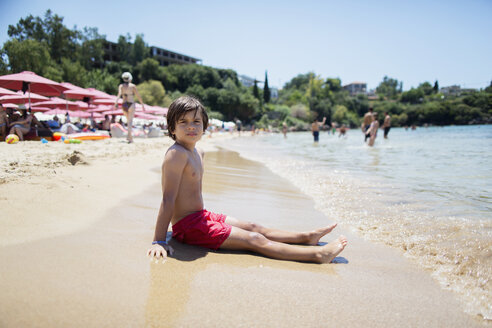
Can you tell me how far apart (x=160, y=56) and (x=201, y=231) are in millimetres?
83004

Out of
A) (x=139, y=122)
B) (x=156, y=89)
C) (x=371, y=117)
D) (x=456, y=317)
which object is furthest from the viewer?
(x=156, y=89)

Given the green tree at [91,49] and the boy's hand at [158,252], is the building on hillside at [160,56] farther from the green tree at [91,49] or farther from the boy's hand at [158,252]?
the boy's hand at [158,252]

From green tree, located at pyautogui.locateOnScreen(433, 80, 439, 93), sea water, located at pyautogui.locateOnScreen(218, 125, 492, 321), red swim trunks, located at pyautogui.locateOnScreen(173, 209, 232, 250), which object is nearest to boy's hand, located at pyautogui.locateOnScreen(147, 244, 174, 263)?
red swim trunks, located at pyautogui.locateOnScreen(173, 209, 232, 250)

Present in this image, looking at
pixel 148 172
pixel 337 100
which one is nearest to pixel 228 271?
pixel 148 172

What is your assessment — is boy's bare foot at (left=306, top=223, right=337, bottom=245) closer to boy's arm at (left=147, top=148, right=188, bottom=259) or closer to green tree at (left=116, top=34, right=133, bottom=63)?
boy's arm at (left=147, top=148, right=188, bottom=259)

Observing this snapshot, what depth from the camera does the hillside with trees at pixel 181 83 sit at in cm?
3756

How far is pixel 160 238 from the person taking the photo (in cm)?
197

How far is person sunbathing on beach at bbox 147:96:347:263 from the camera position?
2.08 meters

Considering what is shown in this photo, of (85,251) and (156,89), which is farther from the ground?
(156,89)

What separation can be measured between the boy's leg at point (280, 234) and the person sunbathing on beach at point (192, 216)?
1 centimetres

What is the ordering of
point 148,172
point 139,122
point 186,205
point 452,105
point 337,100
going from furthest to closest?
point 337,100, point 452,105, point 139,122, point 148,172, point 186,205

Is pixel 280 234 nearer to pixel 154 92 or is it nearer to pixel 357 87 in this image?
pixel 154 92

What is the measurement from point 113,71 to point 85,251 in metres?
66.7

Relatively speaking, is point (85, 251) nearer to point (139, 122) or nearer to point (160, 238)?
point (160, 238)
